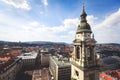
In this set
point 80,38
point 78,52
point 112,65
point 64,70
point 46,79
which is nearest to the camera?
point 80,38

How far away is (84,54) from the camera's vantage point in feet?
69.4

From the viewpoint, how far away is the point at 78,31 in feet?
74.9

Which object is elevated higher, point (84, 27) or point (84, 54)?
point (84, 27)

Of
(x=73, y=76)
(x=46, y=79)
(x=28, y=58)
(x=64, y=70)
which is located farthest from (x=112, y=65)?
(x=73, y=76)

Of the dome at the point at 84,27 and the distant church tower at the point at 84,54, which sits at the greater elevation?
the dome at the point at 84,27

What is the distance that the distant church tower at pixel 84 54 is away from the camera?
21145 mm

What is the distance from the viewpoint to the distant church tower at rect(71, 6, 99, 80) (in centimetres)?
2115

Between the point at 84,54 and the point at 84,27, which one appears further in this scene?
the point at 84,27

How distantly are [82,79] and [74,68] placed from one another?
3.74 metres

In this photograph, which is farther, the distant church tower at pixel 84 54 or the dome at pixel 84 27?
the dome at pixel 84 27

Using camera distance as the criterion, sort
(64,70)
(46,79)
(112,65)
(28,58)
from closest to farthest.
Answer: (64,70) → (46,79) → (112,65) → (28,58)

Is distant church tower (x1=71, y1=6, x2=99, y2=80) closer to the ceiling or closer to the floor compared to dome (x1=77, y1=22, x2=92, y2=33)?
closer to the floor

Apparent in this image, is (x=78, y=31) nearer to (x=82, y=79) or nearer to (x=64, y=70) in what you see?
(x=82, y=79)

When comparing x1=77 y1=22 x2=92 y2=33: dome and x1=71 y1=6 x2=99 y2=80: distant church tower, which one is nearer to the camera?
x1=71 y1=6 x2=99 y2=80: distant church tower
